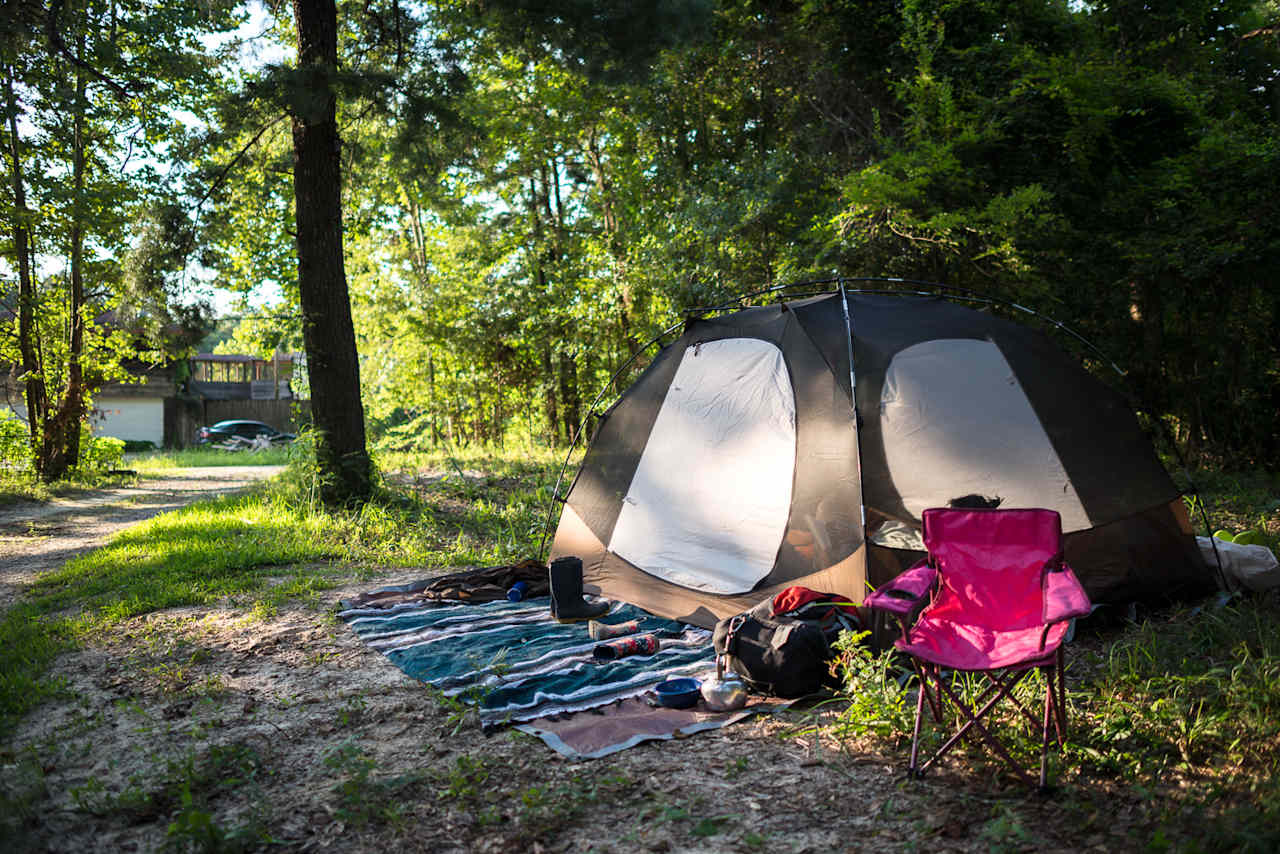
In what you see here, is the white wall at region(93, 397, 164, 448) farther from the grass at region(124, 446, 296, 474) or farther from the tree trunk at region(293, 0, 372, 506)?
the tree trunk at region(293, 0, 372, 506)

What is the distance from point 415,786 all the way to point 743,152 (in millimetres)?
10986

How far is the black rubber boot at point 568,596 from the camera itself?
463 cm

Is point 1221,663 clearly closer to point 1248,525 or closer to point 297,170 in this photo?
point 1248,525

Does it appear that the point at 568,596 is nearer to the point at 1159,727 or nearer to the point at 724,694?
the point at 724,694

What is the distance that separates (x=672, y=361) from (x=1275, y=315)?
259 inches

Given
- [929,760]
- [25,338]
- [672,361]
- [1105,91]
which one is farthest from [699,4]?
[25,338]

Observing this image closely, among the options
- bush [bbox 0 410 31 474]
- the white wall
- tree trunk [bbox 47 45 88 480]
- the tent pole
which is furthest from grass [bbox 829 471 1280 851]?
the white wall

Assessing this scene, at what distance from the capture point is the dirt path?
6.48m

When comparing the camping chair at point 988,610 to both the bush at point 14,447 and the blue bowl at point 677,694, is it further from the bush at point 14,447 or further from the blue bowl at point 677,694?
the bush at point 14,447

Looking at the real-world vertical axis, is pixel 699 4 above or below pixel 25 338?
above

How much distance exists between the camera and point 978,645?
2975mm

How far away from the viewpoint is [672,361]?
5344mm

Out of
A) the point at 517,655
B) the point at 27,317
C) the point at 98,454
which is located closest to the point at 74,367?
the point at 27,317

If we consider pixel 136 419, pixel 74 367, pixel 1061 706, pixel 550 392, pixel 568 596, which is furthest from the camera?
pixel 136 419
